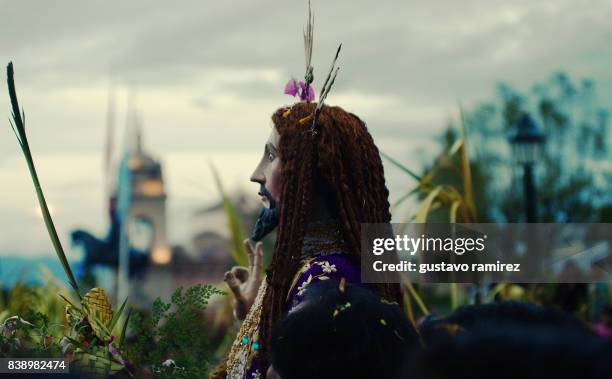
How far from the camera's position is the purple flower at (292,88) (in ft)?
9.00

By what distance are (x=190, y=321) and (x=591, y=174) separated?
66.4 ft

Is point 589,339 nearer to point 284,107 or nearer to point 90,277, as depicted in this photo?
point 284,107

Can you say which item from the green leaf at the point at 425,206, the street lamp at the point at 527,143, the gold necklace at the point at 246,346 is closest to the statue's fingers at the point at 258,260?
the gold necklace at the point at 246,346

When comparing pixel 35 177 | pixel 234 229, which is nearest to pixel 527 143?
pixel 234 229

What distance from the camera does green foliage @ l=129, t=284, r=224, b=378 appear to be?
2574 mm

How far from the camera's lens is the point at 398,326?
5.47ft

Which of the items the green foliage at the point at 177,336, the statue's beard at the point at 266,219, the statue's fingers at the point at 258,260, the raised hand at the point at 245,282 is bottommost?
the green foliage at the point at 177,336

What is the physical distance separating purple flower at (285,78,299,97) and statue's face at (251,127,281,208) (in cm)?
27

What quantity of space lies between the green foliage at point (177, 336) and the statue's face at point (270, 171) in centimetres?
36

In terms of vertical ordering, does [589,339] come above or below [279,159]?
below

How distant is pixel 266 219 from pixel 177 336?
46 cm

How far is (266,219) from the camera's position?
250 cm

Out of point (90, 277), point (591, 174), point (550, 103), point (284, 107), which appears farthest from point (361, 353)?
point (550, 103)

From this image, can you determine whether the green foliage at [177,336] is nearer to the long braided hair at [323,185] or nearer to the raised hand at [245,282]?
the raised hand at [245,282]
